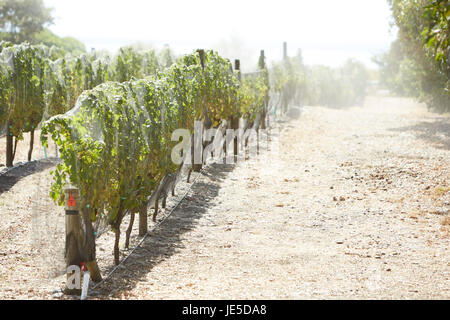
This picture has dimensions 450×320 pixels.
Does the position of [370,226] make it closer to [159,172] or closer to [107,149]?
[159,172]

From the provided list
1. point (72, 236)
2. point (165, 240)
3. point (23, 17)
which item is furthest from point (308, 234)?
point (23, 17)

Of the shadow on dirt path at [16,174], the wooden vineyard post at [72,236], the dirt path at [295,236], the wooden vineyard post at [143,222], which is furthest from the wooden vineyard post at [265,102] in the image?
the wooden vineyard post at [72,236]

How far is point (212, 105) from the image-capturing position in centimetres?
1125

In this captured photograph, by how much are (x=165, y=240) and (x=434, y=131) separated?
13529 mm

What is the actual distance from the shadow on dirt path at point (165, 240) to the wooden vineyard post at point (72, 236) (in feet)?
0.79

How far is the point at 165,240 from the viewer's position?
731 centimetres

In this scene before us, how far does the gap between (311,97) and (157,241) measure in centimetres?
3017

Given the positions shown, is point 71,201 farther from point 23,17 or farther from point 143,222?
point 23,17

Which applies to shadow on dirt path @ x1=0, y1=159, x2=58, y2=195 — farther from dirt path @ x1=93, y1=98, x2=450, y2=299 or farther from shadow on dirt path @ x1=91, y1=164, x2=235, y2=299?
dirt path @ x1=93, y1=98, x2=450, y2=299

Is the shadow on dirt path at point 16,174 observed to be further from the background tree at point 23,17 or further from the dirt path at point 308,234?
the background tree at point 23,17

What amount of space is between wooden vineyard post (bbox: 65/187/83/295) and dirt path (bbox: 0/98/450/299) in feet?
0.77

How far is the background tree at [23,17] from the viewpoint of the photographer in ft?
125

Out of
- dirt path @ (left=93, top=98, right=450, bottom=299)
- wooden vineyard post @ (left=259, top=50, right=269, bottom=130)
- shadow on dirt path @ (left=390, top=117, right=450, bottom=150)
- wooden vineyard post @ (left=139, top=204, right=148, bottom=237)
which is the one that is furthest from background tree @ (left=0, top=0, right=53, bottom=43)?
wooden vineyard post @ (left=139, top=204, right=148, bottom=237)
